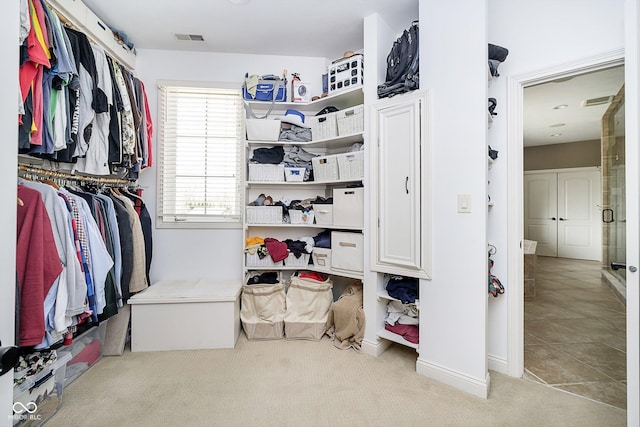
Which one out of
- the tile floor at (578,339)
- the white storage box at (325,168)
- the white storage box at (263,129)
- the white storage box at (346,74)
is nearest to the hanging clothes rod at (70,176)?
the white storage box at (263,129)

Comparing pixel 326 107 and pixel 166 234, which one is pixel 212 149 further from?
pixel 326 107

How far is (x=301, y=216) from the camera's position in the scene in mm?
2721

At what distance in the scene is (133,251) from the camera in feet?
7.59

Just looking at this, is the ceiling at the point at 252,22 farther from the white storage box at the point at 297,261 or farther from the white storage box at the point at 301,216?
the white storage box at the point at 297,261

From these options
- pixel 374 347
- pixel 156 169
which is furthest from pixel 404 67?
pixel 156 169

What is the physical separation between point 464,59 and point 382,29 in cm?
86

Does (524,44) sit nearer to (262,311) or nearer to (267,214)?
(267,214)

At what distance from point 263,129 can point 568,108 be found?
4.71 m

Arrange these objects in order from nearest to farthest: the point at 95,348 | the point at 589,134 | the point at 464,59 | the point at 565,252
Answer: the point at 464,59 → the point at 95,348 → the point at 589,134 → the point at 565,252

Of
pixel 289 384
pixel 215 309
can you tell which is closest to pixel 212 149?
pixel 215 309

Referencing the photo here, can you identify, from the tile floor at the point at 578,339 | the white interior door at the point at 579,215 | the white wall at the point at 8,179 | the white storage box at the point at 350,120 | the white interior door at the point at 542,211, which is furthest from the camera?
the white interior door at the point at 542,211

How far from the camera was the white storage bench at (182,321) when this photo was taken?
2.31 metres

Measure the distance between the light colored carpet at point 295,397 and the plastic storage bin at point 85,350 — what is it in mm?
54

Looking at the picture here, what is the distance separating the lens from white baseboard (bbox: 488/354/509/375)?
201cm
